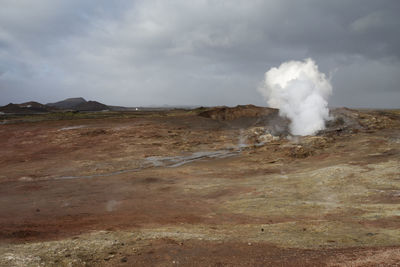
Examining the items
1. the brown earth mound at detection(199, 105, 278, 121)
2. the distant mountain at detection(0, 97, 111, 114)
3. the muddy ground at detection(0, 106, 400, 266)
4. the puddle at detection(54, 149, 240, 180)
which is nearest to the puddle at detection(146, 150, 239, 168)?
the puddle at detection(54, 149, 240, 180)

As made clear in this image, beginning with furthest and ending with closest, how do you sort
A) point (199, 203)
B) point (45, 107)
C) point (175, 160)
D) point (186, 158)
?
point (45, 107)
point (186, 158)
point (175, 160)
point (199, 203)

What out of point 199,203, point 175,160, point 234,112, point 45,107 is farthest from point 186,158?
point 45,107

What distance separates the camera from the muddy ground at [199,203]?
26.7 feet

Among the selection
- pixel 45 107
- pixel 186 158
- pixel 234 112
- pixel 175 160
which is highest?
pixel 45 107

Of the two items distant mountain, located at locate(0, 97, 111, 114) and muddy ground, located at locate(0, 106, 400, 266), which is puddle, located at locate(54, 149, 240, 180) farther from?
distant mountain, located at locate(0, 97, 111, 114)

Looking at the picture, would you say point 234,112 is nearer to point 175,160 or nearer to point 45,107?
point 175,160

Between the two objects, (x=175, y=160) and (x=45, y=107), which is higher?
(x=45, y=107)

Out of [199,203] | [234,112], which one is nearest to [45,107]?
[234,112]

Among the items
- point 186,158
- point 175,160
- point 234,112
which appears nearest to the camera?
point 175,160

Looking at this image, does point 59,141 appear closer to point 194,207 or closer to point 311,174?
point 194,207

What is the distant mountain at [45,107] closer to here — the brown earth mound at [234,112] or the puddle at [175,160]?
the brown earth mound at [234,112]

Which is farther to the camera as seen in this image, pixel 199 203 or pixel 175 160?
pixel 175 160

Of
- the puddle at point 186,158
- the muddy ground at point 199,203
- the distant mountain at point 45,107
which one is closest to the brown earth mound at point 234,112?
the muddy ground at point 199,203

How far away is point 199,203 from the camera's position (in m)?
14.8
